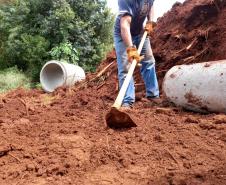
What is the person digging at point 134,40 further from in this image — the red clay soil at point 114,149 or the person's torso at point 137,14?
the red clay soil at point 114,149

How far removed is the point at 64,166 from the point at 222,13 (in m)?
4.35

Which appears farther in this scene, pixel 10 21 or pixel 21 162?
pixel 10 21

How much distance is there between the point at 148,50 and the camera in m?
5.59

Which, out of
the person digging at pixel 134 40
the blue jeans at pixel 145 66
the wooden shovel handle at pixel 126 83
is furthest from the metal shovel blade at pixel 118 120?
the blue jeans at pixel 145 66

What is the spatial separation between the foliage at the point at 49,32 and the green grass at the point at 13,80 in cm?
35

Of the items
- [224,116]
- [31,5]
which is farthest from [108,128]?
[31,5]

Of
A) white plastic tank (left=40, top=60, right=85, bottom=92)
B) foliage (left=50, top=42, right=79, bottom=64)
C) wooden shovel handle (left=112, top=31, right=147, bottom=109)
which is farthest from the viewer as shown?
foliage (left=50, top=42, right=79, bottom=64)

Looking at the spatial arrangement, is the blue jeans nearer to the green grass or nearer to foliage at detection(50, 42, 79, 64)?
the green grass

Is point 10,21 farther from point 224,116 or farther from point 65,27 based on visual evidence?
point 224,116

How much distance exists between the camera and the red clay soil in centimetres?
297

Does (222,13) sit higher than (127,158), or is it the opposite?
(222,13)

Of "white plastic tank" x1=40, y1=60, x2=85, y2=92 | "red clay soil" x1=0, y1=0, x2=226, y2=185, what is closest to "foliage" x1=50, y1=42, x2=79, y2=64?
"white plastic tank" x1=40, y1=60, x2=85, y2=92

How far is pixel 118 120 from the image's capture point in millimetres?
4004

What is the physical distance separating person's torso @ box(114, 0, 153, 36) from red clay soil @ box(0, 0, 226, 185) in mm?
1136
